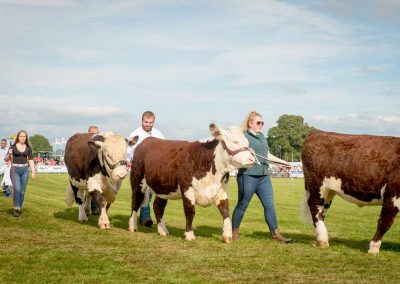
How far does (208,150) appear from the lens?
10031 mm

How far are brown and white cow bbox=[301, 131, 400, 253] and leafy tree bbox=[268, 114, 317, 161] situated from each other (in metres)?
106

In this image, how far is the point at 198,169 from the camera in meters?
9.94

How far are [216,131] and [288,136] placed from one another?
108 meters

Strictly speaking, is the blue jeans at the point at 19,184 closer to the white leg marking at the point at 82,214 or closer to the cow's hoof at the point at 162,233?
the white leg marking at the point at 82,214

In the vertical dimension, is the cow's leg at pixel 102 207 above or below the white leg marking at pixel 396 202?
below

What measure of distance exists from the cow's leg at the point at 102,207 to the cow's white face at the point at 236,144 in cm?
340

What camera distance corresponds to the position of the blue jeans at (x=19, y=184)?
44.3 ft

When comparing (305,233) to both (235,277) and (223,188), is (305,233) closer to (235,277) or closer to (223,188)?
(223,188)

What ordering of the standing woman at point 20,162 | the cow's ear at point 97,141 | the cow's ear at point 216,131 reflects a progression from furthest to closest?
the standing woman at point 20,162
the cow's ear at point 97,141
the cow's ear at point 216,131

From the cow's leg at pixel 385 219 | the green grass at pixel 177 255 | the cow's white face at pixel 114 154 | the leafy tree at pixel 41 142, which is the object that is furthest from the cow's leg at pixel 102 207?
the leafy tree at pixel 41 142

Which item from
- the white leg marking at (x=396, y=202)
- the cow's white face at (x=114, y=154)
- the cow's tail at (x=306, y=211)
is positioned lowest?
the cow's tail at (x=306, y=211)

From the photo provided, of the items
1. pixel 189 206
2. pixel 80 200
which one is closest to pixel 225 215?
pixel 189 206

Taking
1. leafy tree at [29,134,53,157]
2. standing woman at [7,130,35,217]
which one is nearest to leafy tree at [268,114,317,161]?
leafy tree at [29,134,53,157]

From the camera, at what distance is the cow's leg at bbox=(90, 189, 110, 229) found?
11.7 metres
